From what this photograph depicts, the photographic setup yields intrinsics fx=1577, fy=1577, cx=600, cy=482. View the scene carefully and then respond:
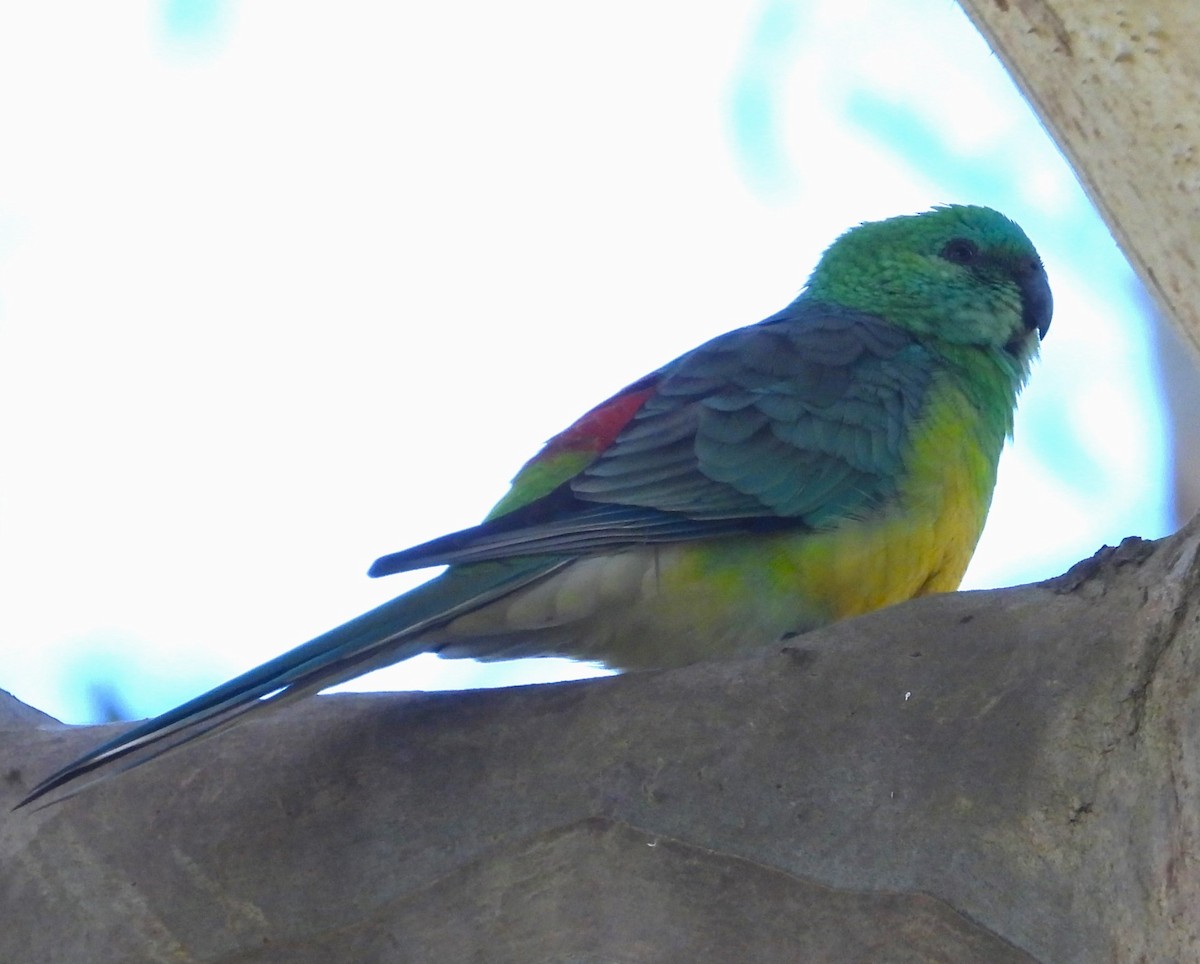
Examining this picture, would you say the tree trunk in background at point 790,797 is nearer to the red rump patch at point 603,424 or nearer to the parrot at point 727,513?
the parrot at point 727,513

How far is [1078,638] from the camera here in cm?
283

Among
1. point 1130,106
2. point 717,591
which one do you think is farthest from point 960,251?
point 1130,106

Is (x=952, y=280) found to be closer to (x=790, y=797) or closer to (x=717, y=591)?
(x=717, y=591)

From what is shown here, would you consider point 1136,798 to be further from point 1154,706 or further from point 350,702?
point 350,702

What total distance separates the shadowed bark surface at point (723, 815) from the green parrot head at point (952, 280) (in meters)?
1.79

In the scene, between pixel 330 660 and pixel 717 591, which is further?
pixel 717 591

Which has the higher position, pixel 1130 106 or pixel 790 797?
pixel 1130 106

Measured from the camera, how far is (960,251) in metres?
4.88

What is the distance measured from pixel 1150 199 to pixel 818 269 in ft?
9.02

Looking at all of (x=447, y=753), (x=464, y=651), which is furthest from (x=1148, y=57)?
(x=464, y=651)

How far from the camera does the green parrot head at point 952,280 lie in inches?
184

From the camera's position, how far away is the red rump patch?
4.05m

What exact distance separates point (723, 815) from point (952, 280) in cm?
244

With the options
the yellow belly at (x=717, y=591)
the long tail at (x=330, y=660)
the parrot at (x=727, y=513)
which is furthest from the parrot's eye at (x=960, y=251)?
the long tail at (x=330, y=660)
